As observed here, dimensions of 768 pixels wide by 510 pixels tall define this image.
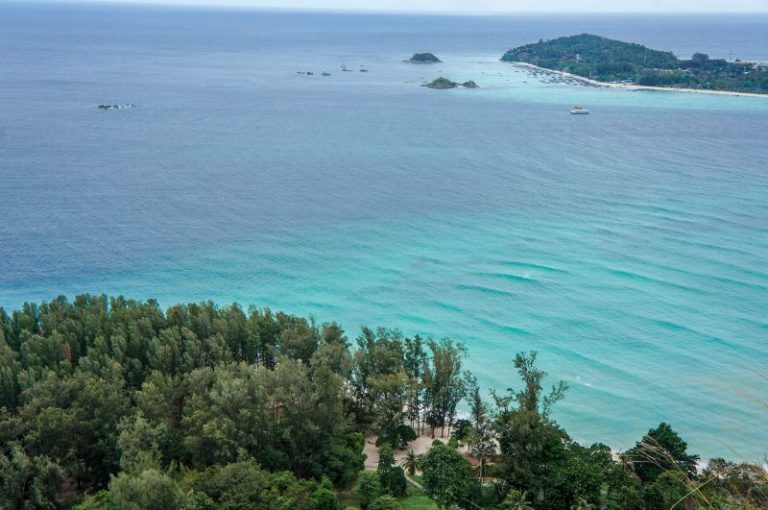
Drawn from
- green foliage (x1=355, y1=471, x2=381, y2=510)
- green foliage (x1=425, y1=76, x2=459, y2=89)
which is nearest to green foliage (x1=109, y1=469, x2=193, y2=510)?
green foliage (x1=355, y1=471, x2=381, y2=510)

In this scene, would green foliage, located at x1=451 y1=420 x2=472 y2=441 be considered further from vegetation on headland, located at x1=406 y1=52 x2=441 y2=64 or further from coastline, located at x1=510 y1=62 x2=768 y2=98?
vegetation on headland, located at x1=406 y1=52 x2=441 y2=64

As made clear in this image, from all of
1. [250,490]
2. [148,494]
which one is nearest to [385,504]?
[250,490]

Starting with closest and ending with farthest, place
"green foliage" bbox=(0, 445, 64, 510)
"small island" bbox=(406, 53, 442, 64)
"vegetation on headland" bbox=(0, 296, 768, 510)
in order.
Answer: "green foliage" bbox=(0, 445, 64, 510)
"vegetation on headland" bbox=(0, 296, 768, 510)
"small island" bbox=(406, 53, 442, 64)

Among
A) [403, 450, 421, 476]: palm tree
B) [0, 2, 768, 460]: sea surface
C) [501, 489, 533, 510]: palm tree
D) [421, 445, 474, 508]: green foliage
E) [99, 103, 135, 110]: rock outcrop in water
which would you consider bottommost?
[403, 450, 421, 476]: palm tree

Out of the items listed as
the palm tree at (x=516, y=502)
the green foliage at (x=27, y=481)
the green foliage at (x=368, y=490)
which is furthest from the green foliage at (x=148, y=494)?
the palm tree at (x=516, y=502)

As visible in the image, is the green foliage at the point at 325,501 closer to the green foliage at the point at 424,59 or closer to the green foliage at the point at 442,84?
the green foliage at the point at 442,84

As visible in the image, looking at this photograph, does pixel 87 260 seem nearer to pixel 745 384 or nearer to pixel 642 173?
pixel 745 384
